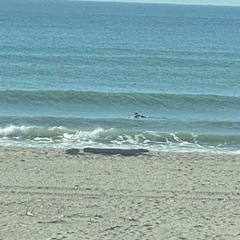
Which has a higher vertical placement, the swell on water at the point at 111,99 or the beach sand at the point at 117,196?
the swell on water at the point at 111,99

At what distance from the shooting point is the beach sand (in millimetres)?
10523

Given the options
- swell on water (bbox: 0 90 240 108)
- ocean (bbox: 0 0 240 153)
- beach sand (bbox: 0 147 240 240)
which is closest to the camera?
beach sand (bbox: 0 147 240 240)

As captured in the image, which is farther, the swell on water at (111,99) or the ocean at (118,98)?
the swell on water at (111,99)

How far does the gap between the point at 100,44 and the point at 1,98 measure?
2501 centimetres

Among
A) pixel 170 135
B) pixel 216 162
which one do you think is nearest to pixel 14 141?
pixel 170 135

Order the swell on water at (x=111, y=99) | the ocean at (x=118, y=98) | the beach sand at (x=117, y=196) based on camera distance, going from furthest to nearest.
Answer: the swell on water at (x=111, y=99) → the ocean at (x=118, y=98) → the beach sand at (x=117, y=196)

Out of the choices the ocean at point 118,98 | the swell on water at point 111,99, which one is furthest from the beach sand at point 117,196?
the swell on water at point 111,99

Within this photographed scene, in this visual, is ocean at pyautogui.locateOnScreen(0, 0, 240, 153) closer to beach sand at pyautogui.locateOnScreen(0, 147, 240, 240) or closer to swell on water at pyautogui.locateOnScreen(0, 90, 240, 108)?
swell on water at pyautogui.locateOnScreen(0, 90, 240, 108)

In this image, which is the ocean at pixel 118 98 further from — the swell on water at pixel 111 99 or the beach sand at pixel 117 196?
the beach sand at pixel 117 196

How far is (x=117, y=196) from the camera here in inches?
497

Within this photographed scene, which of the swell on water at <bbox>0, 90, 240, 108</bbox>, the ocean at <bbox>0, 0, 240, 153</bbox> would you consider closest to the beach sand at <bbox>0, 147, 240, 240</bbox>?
the ocean at <bbox>0, 0, 240, 153</bbox>

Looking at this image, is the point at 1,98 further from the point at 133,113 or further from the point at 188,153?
the point at 188,153

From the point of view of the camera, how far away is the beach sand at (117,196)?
34.5 feet

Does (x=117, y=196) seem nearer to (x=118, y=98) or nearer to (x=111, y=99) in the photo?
(x=111, y=99)
